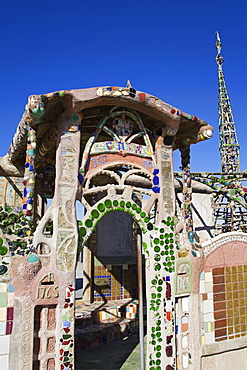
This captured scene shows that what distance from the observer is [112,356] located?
7027mm

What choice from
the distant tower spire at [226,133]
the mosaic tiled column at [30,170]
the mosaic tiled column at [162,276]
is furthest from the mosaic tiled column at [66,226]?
the distant tower spire at [226,133]

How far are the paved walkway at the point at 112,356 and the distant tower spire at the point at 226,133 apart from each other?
1476 centimetres

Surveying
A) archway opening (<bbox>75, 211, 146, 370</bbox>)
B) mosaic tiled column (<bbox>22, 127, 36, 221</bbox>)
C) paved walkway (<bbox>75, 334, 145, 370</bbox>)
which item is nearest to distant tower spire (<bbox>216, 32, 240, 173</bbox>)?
archway opening (<bbox>75, 211, 146, 370</bbox>)

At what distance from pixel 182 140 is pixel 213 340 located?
4021mm

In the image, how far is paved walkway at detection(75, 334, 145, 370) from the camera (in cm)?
648

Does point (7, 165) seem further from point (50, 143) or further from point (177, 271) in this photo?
point (177, 271)

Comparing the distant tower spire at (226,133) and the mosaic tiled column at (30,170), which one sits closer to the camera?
the mosaic tiled column at (30,170)

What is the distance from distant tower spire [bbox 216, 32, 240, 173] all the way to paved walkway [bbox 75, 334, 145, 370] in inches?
581

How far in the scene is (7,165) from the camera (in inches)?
382

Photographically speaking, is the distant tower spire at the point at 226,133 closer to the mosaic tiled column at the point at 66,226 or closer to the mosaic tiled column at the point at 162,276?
the mosaic tiled column at the point at 162,276

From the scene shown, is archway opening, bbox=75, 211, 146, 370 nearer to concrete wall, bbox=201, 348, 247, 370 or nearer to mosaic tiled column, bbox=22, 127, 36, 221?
concrete wall, bbox=201, 348, 247, 370

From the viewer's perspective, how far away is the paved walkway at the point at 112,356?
6480mm

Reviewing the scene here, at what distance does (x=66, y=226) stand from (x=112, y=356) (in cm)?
360

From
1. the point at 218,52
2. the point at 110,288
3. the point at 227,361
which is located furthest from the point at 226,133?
the point at 227,361
